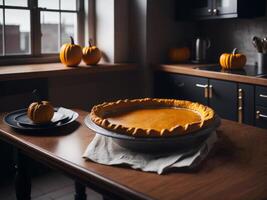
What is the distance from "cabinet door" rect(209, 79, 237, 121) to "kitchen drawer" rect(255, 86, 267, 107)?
0.62ft

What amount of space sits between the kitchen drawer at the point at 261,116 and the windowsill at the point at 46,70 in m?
1.24

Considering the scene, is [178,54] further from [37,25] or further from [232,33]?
[37,25]

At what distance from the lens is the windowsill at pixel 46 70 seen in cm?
275

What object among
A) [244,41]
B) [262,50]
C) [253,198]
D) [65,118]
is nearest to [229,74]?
[262,50]

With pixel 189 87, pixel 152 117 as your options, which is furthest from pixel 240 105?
pixel 152 117

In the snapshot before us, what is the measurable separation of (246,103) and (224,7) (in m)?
0.91

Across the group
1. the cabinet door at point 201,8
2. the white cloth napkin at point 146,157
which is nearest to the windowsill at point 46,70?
the cabinet door at point 201,8

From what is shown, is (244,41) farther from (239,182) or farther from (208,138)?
(239,182)

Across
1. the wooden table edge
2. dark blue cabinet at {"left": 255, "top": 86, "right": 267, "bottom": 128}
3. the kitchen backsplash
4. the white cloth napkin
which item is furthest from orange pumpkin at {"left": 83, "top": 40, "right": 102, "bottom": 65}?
the white cloth napkin

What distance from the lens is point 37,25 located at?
131 inches

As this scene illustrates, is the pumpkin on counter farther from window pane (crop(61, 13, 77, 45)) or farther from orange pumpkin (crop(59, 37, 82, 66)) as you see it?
window pane (crop(61, 13, 77, 45))

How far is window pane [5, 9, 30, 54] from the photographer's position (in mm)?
3186

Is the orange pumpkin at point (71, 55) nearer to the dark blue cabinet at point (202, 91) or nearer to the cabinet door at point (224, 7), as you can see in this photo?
the dark blue cabinet at point (202, 91)

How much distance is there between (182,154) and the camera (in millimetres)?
1095
